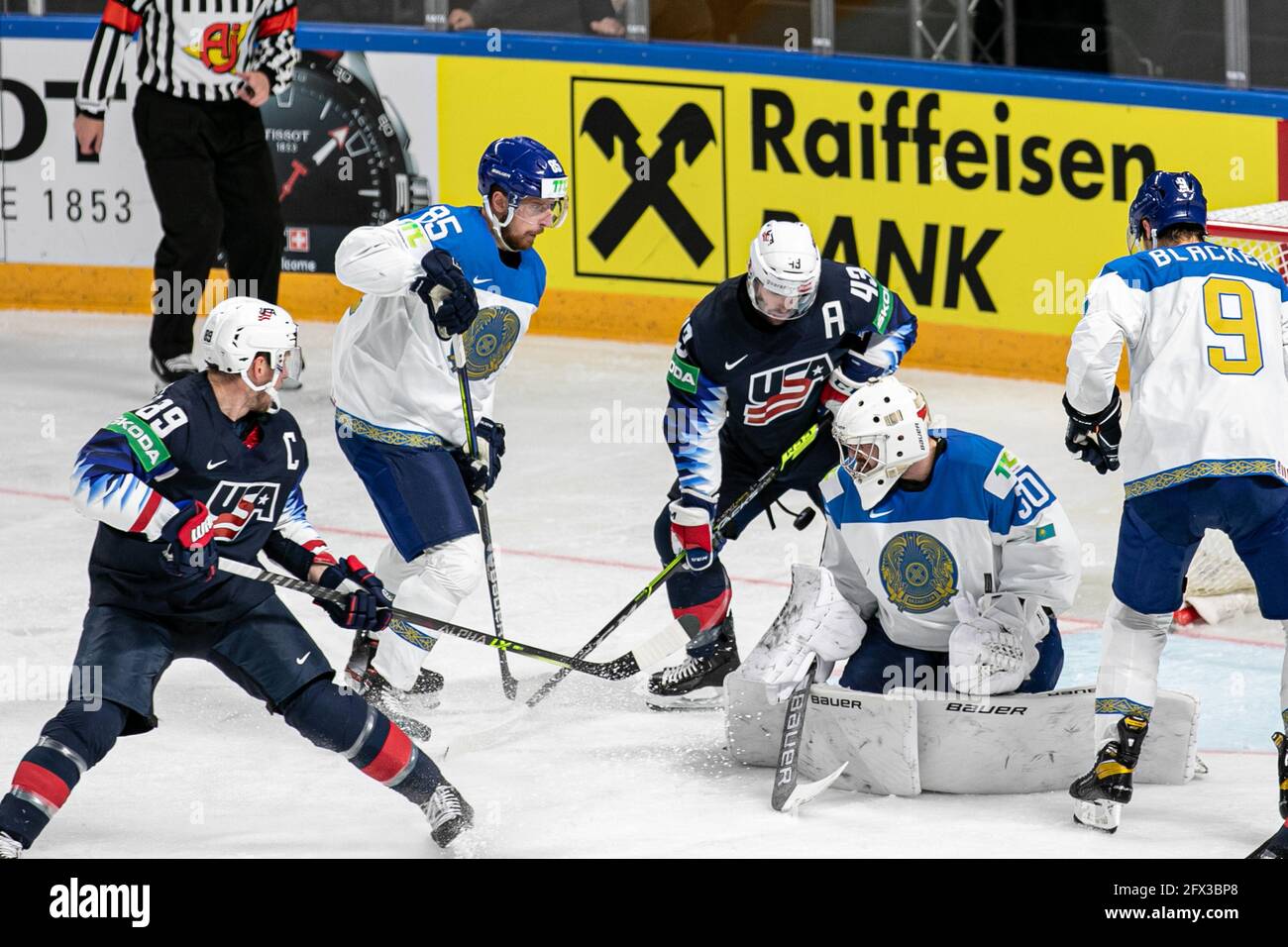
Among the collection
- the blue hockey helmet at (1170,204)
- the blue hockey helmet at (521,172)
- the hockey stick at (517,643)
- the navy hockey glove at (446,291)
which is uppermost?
the blue hockey helmet at (521,172)

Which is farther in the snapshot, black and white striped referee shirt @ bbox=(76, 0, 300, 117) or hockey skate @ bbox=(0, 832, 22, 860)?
black and white striped referee shirt @ bbox=(76, 0, 300, 117)

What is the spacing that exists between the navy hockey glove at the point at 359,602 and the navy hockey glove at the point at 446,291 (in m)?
0.73

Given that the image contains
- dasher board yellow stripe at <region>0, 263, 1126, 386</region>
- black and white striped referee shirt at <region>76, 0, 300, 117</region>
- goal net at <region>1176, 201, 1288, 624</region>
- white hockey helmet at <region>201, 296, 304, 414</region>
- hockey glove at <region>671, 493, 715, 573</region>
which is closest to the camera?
white hockey helmet at <region>201, 296, 304, 414</region>

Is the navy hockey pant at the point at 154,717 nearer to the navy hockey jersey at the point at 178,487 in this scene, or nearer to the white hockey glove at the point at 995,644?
the navy hockey jersey at the point at 178,487

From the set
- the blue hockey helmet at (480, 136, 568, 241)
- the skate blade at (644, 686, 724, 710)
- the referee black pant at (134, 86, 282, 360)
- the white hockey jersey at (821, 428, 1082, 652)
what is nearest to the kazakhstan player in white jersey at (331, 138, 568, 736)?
the blue hockey helmet at (480, 136, 568, 241)

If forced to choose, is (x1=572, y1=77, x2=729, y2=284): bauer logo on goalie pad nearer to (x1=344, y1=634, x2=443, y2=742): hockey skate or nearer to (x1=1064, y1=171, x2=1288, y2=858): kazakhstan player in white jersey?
(x1=344, y1=634, x2=443, y2=742): hockey skate

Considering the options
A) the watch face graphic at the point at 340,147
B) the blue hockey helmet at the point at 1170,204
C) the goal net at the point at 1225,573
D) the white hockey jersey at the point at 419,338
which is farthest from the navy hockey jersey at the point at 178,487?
the watch face graphic at the point at 340,147

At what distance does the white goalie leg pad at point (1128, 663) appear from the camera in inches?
175

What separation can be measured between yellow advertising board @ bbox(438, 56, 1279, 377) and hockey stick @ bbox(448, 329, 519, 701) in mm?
3050

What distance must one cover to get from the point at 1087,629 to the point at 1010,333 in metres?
2.62

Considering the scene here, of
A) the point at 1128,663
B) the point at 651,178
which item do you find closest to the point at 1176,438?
the point at 1128,663

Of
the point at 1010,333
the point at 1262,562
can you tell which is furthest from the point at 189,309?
the point at 1262,562

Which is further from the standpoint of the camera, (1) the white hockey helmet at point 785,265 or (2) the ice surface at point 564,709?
(1) the white hockey helmet at point 785,265

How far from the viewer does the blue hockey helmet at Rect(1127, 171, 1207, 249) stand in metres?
4.58
